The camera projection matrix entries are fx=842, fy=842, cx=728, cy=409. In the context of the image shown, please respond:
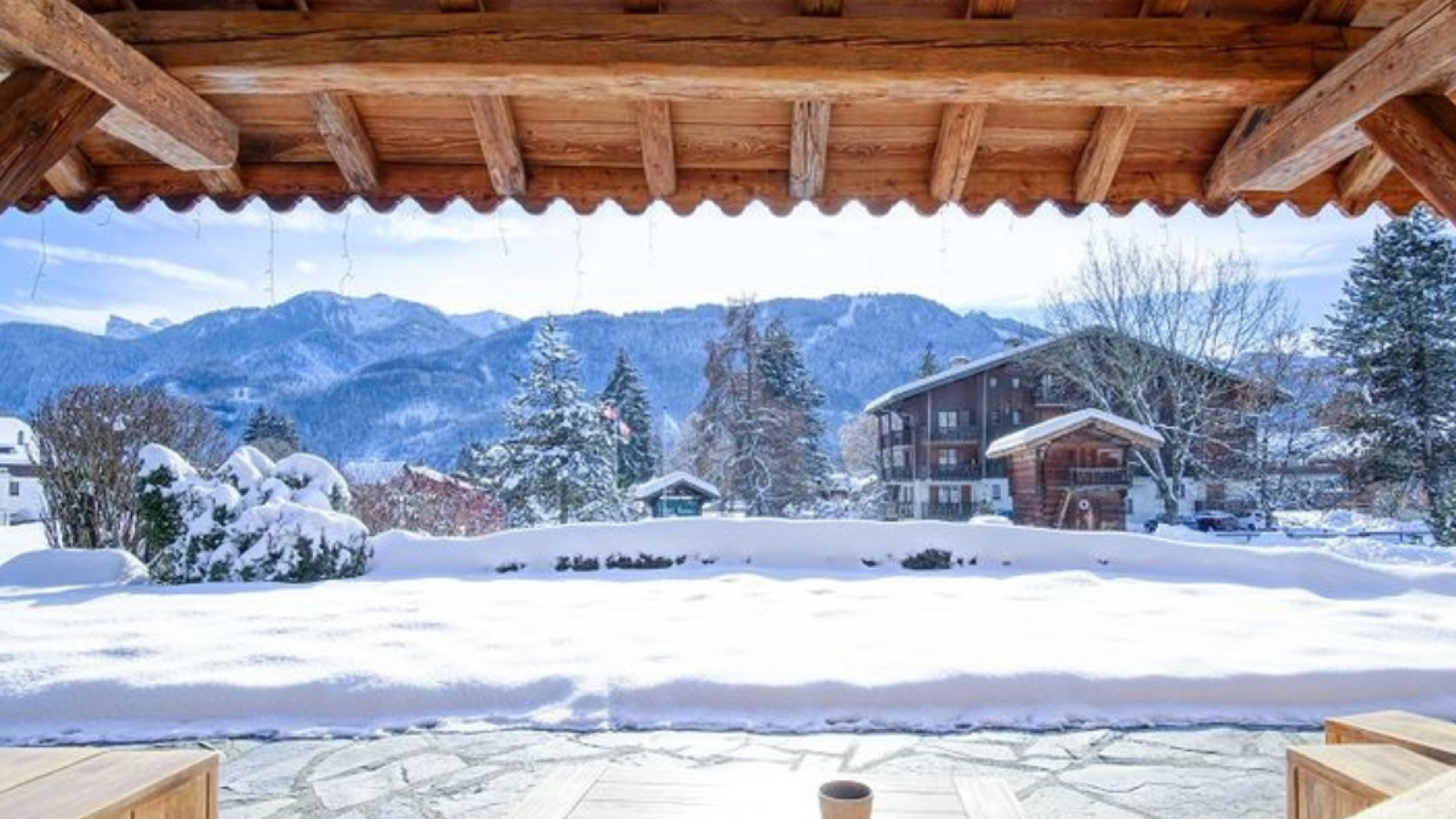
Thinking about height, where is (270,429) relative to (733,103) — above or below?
below

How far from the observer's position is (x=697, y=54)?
2590 mm

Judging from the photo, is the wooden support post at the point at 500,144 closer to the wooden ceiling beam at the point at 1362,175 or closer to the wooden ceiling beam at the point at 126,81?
the wooden ceiling beam at the point at 126,81

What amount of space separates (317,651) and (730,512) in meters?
19.7

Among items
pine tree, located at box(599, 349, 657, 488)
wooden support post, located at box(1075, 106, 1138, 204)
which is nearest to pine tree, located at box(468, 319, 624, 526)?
pine tree, located at box(599, 349, 657, 488)

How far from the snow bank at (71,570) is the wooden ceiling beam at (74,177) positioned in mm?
6878

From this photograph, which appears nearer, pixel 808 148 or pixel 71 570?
pixel 808 148

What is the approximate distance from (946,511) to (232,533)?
65.6 ft

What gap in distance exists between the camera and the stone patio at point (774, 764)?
3230 millimetres

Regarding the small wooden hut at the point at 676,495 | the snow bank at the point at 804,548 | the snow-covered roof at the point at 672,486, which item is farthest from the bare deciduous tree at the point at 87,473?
the small wooden hut at the point at 676,495

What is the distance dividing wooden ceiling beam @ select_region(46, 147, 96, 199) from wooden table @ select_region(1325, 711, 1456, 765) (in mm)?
4446

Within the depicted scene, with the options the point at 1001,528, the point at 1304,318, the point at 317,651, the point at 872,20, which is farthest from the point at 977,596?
the point at 1304,318

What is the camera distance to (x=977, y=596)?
716 centimetres

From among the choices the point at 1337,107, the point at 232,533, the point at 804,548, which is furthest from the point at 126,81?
the point at 804,548

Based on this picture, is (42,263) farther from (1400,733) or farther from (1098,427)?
(1098,427)
